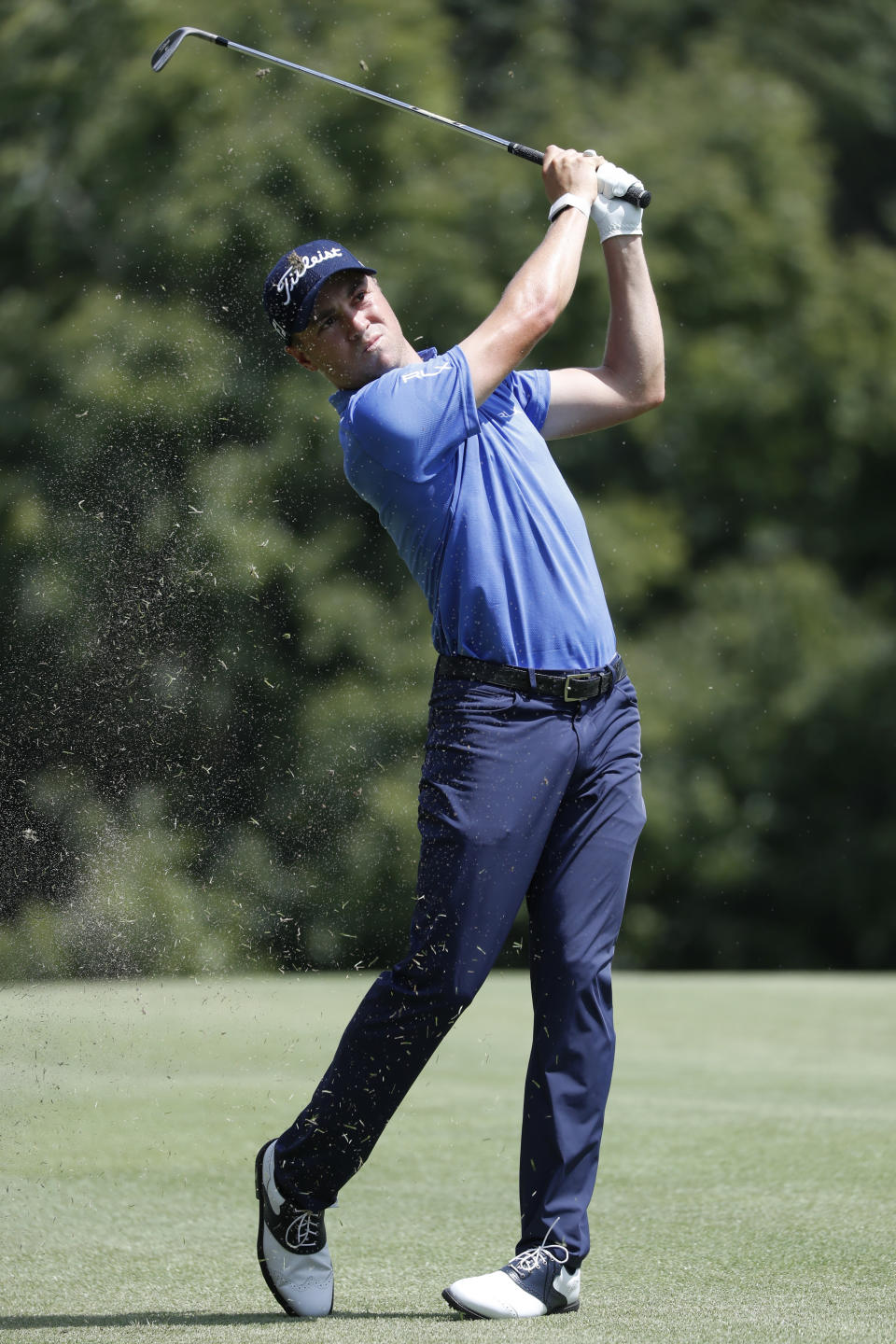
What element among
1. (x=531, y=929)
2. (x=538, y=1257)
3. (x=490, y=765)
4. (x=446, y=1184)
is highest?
(x=490, y=765)

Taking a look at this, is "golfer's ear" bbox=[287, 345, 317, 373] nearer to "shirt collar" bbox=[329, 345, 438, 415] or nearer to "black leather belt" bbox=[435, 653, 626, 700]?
"shirt collar" bbox=[329, 345, 438, 415]

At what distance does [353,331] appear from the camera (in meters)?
3.43

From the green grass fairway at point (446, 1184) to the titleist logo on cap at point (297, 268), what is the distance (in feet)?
5.94

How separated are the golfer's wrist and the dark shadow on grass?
1983mm

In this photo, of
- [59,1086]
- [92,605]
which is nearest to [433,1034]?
[59,1086]

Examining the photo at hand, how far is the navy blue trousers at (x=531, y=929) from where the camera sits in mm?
→ 3287

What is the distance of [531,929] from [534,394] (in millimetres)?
1055

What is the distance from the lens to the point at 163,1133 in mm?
5406

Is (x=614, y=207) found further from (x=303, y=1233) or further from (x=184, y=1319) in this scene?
(x=184, y=1319)

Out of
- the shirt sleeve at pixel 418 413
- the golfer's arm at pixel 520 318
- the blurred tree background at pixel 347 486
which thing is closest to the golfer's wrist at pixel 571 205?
the golfer's arm at pixel 520 318

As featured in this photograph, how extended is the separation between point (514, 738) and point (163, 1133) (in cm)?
259

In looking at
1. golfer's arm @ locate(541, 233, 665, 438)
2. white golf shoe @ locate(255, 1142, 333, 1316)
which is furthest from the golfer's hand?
white golf shoe @ locate(255, 1142, 333, 1316)

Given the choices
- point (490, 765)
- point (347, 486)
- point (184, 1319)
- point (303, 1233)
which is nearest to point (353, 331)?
point (490, 765)

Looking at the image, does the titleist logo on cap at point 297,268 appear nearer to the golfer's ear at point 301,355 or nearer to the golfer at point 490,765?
the golfer at point 490,765
